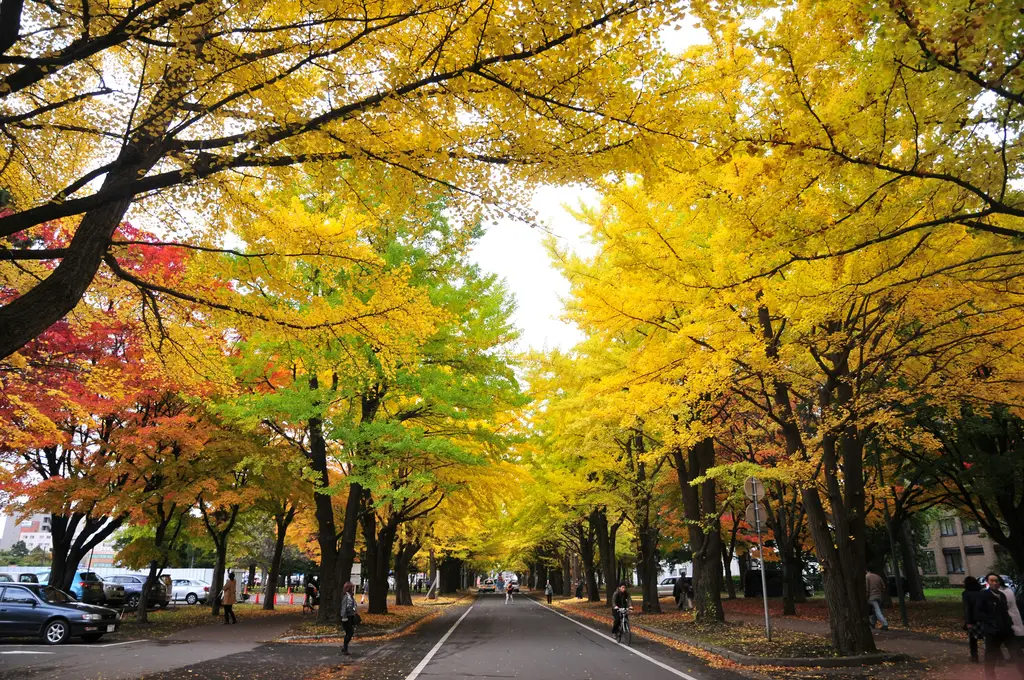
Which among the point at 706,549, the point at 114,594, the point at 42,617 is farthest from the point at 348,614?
the point at 114,594

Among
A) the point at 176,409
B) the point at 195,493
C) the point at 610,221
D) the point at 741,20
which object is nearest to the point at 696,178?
the point at 741,20

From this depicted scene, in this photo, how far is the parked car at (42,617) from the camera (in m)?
14.1

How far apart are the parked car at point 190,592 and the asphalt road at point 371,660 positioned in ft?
75.7

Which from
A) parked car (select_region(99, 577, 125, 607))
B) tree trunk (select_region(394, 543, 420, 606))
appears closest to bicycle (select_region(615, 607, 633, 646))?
tree trunk (select_region(394, 543, 420, 606))

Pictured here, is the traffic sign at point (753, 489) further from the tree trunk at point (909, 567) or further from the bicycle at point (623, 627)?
the tree trunk at point (909, 567)

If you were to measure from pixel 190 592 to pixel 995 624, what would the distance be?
39.0 m

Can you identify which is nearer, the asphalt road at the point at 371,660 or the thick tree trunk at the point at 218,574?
the asphalt road at the point at 371,660

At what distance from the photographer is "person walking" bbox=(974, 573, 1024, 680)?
26.4 feet

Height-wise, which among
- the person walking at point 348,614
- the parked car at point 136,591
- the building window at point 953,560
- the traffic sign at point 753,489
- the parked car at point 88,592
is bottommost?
the building window at point 953,560

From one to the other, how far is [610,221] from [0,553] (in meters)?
97.4

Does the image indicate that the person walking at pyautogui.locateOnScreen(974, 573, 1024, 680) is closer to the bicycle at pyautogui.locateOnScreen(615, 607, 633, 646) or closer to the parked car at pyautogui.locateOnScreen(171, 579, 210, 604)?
the bicycle at pyautogui.locateOnScreen(615, 607, 633, 646)

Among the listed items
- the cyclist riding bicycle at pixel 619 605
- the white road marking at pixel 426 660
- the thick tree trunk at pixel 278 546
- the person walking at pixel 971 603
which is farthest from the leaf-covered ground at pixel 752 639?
the thick tree trunk at pixel 278 546

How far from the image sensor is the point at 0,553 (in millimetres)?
76000

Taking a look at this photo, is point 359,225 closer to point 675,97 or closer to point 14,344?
point 14,344
